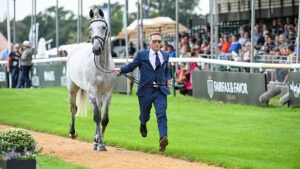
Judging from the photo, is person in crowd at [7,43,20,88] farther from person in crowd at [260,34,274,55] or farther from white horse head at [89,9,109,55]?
white horse head at [89,9,109,55]

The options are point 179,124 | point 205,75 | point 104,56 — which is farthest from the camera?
point 205,75

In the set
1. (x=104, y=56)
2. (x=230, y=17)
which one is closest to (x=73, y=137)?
(x=104, y=56)

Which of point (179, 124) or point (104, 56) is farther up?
point (104, 56)

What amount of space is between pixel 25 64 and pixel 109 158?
72.1 feet

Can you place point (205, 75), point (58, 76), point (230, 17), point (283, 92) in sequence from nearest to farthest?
point (283, 92)
point (205, 75)
point (58, 76)
point (230, 17)

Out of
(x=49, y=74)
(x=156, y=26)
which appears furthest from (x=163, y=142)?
(x=156, y=26)

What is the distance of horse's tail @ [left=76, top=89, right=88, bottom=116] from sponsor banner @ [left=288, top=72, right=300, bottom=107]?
607cm

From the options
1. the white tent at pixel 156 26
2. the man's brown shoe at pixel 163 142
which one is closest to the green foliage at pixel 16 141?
the man's brown shoe at pixel 163 142

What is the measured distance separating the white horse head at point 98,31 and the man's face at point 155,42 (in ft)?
2.99

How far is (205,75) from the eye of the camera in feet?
82.3

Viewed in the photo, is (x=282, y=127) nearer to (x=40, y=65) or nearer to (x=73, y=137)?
(x=73, y=137)

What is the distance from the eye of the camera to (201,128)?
691 inches

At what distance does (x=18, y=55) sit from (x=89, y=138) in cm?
2104

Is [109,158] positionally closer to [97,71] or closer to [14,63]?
[97,71]
